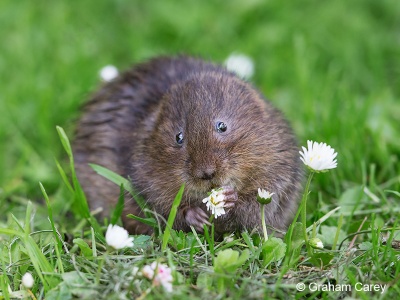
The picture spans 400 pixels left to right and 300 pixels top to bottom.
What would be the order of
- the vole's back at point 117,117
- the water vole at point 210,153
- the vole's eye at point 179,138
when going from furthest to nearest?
the vole's back at point 117,117
the vole's eye at point 179,138
the water vole at point 210,153

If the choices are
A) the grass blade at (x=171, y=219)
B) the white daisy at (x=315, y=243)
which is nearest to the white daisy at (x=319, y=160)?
the white daisy at (x=315, y=243)

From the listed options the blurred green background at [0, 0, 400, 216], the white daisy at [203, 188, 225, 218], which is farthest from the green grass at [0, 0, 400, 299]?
the white daisy at [203, 188, 225, 218]

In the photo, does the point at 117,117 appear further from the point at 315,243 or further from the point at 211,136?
the point at 315,243

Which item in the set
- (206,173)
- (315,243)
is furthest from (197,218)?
(315,243)

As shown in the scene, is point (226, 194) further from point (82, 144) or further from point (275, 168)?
point (82, 144)

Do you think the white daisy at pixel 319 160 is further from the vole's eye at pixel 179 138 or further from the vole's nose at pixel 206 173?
the vole's eye at pixel 179 138
